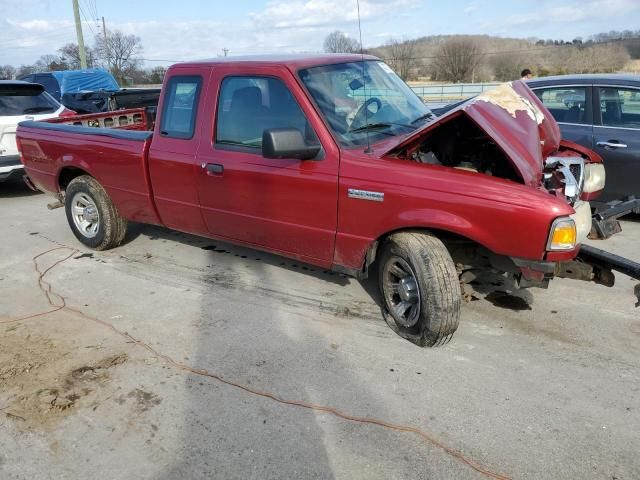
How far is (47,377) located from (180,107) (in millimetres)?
2417

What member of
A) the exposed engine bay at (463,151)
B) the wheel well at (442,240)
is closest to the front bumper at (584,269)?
the wheel well at (442,240)

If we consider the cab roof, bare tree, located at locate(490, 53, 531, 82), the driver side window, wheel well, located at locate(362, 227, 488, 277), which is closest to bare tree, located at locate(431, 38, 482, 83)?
bare tree, located at locate(490, 53, 531, 82)

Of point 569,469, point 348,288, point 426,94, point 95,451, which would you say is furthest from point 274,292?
point 426,94

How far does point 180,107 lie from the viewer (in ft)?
14.9

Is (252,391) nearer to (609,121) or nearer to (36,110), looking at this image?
(609,121)

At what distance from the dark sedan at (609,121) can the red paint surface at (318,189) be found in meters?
2.22

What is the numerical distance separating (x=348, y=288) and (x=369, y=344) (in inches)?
38.1

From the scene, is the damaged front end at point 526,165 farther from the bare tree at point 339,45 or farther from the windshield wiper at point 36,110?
the windshield wiper at point 36,110

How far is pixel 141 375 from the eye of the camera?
334cm

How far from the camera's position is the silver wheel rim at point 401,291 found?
3594 mm

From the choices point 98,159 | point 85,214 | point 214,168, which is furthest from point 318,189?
point 85,214

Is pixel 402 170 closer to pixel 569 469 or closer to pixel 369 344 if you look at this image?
pixel 369 344

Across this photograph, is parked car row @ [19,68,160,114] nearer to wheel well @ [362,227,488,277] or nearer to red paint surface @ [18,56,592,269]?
red paint surface @ [18,56,592,269]

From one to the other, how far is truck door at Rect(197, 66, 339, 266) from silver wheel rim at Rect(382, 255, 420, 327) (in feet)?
1.56
